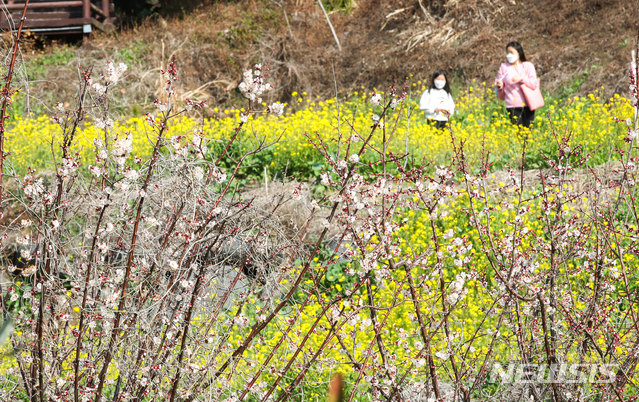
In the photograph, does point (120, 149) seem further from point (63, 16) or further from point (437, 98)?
point (63, 16)

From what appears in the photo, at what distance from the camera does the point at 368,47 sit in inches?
536

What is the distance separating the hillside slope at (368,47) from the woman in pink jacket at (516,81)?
2132 millimetres

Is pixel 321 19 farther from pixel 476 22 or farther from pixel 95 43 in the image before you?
pixel 95 43

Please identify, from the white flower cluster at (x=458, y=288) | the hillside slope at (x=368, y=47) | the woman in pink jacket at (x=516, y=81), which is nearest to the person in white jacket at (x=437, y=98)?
the woman in pink jacket at (x=516, y=81)

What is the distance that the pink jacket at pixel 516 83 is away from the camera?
831 centimetres

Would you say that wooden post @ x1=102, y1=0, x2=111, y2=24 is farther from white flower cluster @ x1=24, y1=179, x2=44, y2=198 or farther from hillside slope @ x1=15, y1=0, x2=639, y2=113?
white flower cluster @ x1=24, y1=179, x2=44, y2=198

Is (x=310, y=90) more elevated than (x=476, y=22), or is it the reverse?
(x=476, y=22)

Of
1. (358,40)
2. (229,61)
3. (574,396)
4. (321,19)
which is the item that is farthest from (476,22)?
(574,396)

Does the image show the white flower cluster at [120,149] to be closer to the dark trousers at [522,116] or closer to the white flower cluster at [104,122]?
the white flower cluster at [104,122]

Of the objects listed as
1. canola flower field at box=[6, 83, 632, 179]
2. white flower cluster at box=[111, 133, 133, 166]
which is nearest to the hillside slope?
canola flower field at box=[6, 83, 632, 179]

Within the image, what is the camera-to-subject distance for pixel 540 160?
6.65 meters

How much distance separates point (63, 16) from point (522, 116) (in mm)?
12638

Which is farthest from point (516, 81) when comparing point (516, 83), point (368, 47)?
point (368, 47)

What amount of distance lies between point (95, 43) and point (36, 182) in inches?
569
